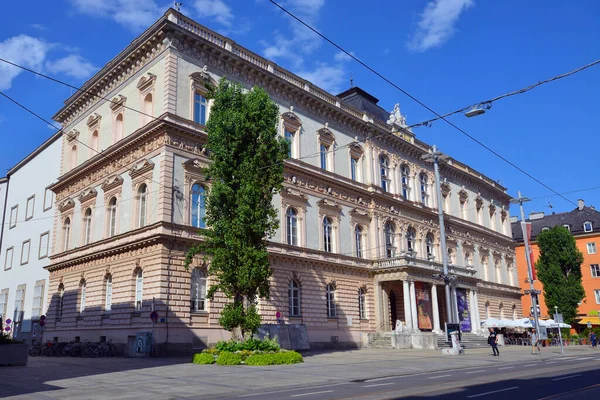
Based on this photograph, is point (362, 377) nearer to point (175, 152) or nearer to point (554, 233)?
point (175, 152)

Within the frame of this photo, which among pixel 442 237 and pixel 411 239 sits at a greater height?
pixel 411 239

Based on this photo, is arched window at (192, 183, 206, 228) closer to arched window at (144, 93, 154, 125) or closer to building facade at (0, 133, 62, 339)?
arched window at (144, 93, 154, 125)

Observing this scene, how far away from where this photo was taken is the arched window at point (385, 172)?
1716 inches

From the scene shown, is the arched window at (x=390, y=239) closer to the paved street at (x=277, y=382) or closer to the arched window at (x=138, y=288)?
the arched window at (x=138, y=288)

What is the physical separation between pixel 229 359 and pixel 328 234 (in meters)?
17.5

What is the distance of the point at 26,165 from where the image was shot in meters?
47.6

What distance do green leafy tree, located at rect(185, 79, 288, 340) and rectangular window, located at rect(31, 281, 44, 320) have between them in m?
19.0

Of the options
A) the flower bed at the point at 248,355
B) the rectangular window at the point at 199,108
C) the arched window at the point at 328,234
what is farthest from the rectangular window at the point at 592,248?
the flower bed at the point at 248,355

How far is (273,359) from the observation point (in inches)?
861

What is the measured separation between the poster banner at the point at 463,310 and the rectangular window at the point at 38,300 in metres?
33.2

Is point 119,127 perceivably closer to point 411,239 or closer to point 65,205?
point 65,205

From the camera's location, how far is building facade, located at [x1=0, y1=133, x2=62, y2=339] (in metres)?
39.8

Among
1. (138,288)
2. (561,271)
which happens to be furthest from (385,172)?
(561,271)

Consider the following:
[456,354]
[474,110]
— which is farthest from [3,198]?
[474,110]
